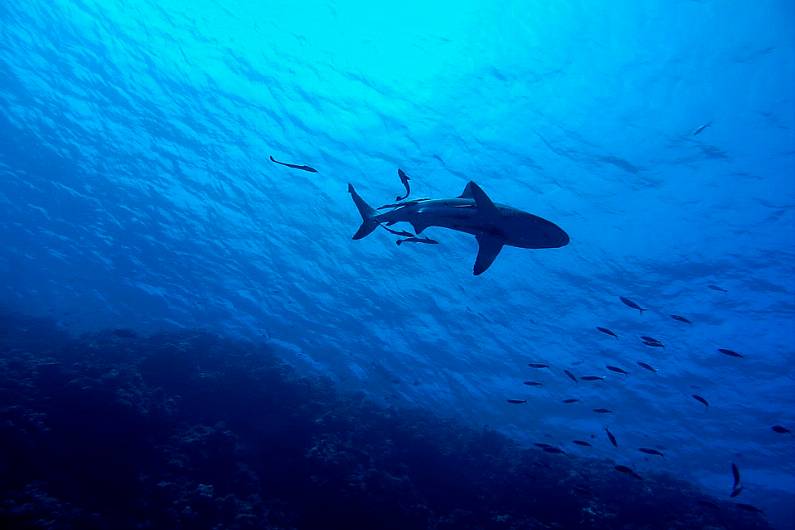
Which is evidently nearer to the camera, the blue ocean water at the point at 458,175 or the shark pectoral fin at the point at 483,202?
the shark pectoral fin at the point at 483,202

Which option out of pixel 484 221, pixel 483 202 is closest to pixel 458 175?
pixel 484 221

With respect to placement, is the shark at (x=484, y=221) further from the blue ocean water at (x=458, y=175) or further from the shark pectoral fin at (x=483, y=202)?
the blue ocean water at (x=458, y=175)

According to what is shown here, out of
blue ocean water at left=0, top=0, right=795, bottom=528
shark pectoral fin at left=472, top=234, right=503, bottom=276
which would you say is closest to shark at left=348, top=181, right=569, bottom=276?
shark pectoral fin at left=472, top=234, right=503, bottom=276

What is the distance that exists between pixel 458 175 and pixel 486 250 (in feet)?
39.8

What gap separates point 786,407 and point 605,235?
17.8m

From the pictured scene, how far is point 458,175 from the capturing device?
17.7m

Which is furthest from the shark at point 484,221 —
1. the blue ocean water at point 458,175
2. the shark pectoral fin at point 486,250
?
the blue ocean water at point 458,175

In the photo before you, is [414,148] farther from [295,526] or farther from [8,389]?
[8,389]

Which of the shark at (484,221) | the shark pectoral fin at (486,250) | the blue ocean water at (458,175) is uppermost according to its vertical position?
the blue ocean water at (458,175)

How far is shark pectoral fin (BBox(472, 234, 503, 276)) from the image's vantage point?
6.10 meters

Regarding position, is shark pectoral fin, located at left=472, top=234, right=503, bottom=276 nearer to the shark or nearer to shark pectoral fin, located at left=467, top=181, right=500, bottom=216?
the shark

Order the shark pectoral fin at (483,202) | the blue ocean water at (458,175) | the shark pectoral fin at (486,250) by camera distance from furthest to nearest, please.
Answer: the blue ocean water at (458,175) < the shark pectoral fin at (486,250) < the shark pectoral fin at (483,202)

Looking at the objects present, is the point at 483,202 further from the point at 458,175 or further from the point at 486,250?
the point at 458,175

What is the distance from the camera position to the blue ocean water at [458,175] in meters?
12.9
